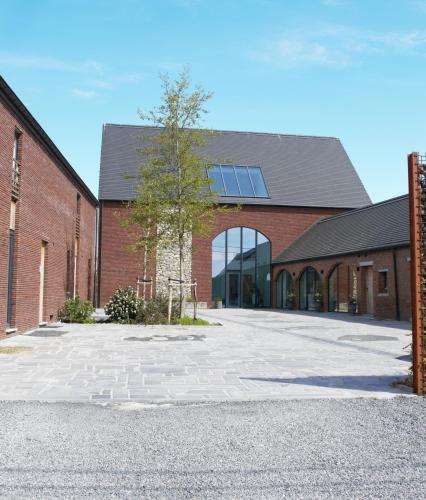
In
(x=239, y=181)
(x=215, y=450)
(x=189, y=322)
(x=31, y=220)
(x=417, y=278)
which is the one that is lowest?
(x=215, y=450)

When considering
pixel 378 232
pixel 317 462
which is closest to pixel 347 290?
pixel 378 232

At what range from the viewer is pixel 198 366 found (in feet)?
26.9

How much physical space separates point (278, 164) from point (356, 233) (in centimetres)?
1150

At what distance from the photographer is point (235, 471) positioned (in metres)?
3.59

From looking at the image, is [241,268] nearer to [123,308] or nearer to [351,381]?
[123,308]

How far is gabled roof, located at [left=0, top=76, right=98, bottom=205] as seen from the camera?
37.4 ft

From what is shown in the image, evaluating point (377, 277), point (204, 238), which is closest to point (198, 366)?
point (377, 277)

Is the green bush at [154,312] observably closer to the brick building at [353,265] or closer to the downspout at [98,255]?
the brick building at [353,265]

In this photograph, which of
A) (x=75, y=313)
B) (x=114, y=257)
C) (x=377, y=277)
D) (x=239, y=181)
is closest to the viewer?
(x=75, y=313)

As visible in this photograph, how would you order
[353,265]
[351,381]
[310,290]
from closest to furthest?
[351,381] < [353,265] < [310,290]

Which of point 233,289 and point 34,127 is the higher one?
point 34,127

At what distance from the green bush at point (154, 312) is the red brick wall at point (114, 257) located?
40.0ft

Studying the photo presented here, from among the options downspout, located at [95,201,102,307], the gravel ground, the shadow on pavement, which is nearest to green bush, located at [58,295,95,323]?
the shadow on pavement

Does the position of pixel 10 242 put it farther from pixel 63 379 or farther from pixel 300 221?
pixel 300 221
